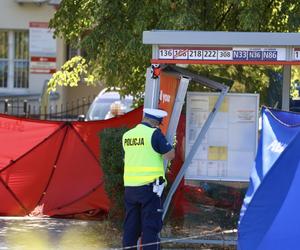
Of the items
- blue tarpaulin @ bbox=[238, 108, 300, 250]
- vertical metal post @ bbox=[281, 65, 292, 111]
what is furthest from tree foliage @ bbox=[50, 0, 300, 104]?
blue tarpaulin @ bbox=[238, 108, 300, 250]

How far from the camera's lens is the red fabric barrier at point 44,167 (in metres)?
10.1

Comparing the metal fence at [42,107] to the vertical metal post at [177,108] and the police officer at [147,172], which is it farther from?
the police officer at [147,172]

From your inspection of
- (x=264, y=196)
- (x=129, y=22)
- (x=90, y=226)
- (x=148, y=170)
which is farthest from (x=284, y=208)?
(x=129, y=22)

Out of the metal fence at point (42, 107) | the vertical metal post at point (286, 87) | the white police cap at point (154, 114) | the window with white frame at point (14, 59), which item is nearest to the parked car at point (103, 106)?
the metal fence at point (42, 107)

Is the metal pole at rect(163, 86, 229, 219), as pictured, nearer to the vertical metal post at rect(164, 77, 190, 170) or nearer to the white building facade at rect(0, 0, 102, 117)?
the vertical metal post at rect(164, 77, 190, 170)

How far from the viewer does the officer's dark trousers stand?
22.7 feet

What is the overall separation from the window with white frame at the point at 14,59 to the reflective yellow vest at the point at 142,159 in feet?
63.0

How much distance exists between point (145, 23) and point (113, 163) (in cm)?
240

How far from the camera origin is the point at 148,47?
9773 millimetres

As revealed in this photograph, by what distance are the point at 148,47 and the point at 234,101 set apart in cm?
193

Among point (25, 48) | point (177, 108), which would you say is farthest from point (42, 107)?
point (177, 108)

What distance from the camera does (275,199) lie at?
203 inches

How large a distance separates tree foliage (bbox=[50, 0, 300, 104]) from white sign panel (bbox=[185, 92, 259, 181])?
1218mm

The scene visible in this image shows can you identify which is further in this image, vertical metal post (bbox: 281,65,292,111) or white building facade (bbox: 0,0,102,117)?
white building facade (bbox: 0,0,102,117)
